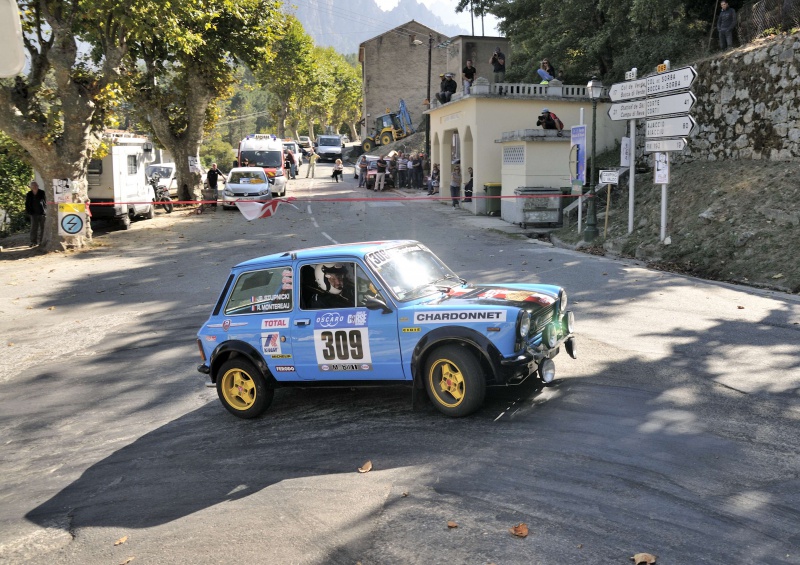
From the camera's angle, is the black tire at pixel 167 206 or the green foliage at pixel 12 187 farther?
the black tire at pixel 167 206

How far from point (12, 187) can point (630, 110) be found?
2398 cm

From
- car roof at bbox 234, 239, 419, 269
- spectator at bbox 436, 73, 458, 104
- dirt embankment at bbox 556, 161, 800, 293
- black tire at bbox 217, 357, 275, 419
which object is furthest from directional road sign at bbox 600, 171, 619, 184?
spectator at bbox 436, 73, 458, 104

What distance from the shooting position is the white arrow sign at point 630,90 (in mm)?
16344

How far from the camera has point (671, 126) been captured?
15.4 m

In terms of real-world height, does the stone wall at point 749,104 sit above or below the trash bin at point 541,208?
above

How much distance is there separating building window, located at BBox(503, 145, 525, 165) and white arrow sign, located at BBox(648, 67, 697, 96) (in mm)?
8130

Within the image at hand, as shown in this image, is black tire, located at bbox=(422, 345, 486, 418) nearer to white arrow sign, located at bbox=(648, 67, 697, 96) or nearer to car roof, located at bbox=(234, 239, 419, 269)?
car roof, located at bbox=(234, 239, 419, 269)

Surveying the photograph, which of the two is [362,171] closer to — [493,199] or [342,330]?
[493,199]

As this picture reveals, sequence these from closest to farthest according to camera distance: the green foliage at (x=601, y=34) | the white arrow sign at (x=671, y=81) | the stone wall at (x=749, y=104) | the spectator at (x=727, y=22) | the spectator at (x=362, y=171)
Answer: the white arrow sign at (x=671, y=81), the stone wall at (x=749, y=104), the spectator at (x=727, y=22), the green foliage at (x=601, y=34), the spectator at (x=362, y=171)

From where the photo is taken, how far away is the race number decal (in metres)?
6.76

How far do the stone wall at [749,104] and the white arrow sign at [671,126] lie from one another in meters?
2.77

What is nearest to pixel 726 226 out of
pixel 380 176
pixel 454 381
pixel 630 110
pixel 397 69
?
pixel 630 110

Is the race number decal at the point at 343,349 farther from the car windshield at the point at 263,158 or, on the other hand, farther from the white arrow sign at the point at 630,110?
the car windshield at the point at 263,158

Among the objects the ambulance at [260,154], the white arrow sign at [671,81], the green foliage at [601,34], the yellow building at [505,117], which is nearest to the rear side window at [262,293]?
the white arrow sign at [671,81]
